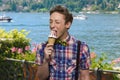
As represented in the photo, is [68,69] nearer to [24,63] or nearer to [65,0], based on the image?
[24,63]

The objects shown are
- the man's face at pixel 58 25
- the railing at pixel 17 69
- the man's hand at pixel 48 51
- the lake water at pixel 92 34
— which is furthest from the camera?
the lake water at pixel 92 34

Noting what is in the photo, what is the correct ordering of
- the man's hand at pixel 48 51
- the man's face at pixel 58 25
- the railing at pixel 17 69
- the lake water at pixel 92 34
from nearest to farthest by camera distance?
the man's hand at pixel 48 51, the man's face at pixel 58 25, the railing at pixel 17 69, the lake water at pixel 92 34

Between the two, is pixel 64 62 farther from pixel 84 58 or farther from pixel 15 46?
pixel 15 46

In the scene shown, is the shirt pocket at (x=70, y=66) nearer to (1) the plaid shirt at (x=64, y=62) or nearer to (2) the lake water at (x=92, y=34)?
(1) the plaid shirt at (x=64, y=62)

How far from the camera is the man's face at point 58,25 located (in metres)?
3.66

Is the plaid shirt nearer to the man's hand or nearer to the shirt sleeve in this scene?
the shirt sleeve

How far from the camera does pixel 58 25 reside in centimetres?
369

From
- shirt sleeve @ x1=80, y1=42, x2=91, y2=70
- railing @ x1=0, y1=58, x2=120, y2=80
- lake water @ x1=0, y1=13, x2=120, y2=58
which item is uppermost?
lake water @ x1=0, y1=13, x2=120, y2=58

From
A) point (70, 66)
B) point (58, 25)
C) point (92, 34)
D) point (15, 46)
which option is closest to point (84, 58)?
point (70, 66)

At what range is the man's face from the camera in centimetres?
366

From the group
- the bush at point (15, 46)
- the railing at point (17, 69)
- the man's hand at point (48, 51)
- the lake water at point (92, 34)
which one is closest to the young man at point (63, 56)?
the man's hand at point (48, 51)

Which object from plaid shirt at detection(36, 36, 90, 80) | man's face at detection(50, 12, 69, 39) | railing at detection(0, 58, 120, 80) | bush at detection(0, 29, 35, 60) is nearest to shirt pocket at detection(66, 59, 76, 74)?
plaid shirt at detection(36, 36, 90, 80)

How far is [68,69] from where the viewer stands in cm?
371

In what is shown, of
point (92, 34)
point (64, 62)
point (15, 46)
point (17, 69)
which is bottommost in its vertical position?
point (17, 69)
